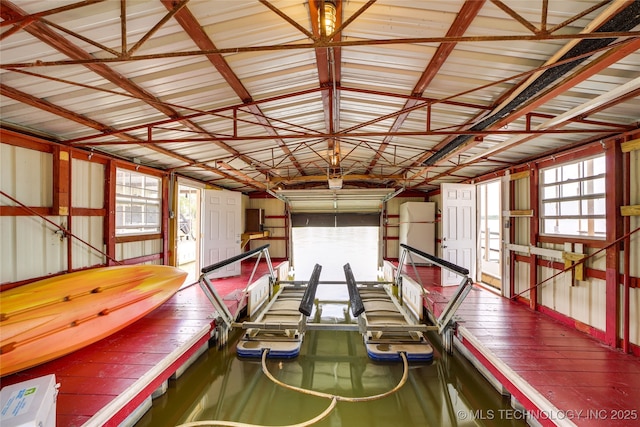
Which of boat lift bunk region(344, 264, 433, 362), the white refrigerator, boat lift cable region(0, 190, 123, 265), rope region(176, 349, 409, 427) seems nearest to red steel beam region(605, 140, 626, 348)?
boat lift bunk region(344, 264, 433, 362)

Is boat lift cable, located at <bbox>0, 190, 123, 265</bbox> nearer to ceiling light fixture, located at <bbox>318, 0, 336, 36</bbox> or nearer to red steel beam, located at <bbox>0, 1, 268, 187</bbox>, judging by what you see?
red steel beam, located at <bbox>0, 1, 268, 187</bbox>

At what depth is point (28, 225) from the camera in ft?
9.84

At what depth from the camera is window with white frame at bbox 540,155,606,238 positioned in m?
3.47

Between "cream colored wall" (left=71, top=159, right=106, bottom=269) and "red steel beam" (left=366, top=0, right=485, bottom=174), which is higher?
"red steel beam" (left=366, top=0, right=485, bottom=174)

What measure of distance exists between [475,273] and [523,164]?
263 centimetres

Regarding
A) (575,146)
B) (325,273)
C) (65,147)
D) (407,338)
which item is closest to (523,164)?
(575,146)

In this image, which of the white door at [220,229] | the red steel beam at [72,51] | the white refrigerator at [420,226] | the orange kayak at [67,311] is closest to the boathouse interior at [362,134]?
the red steel beam at [72,51]

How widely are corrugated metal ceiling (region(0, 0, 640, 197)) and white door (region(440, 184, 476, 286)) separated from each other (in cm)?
170

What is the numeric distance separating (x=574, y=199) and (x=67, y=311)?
6.26m

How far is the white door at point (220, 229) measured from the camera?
6.05 m

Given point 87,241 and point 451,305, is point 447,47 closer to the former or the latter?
point 451,305

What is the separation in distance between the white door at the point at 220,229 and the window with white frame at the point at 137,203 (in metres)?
0.97

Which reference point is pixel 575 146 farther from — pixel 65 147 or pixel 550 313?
pixel 65 147

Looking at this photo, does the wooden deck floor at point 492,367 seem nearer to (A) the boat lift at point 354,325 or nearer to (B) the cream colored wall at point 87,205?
(A) the boat lift at point 354,325
